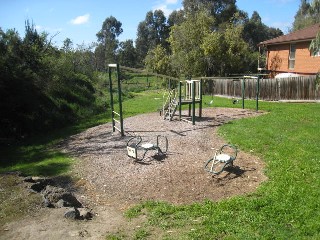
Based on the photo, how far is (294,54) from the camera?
1021 inches

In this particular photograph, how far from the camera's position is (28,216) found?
21.3 ft

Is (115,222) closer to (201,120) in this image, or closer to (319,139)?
(319,139)

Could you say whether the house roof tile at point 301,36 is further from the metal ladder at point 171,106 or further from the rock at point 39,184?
the rock at point 39,184

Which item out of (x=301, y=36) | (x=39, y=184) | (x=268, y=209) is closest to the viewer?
Answer: (x=268, y=209)

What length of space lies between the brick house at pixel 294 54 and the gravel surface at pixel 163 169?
13.6 m

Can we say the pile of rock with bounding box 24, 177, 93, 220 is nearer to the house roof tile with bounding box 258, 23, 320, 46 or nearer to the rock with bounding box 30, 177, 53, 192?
the rock with bounding box 30, 177, 53, 192

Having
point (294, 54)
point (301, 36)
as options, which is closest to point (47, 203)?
point (301, 36)

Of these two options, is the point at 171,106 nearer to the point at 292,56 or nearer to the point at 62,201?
the point at 62,201

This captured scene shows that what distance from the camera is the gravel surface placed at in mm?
7980

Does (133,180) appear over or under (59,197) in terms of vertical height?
under

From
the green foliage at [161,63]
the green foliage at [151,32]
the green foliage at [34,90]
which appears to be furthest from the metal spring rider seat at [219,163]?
the green foliage at [151,32]

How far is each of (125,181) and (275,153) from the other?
14.7 ft

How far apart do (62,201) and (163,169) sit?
10.5ft

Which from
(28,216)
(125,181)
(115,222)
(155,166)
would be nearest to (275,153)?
(155,166)
